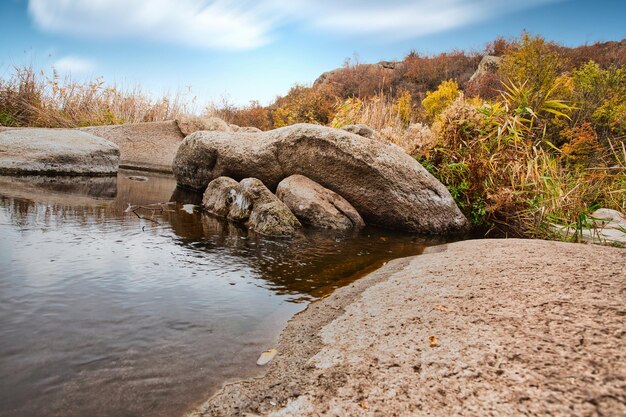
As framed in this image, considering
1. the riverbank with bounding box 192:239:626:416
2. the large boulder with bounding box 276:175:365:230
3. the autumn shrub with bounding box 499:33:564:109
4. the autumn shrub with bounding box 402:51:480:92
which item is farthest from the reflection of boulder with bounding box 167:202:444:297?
the autumn shrub with bounding box 402:51:480:92

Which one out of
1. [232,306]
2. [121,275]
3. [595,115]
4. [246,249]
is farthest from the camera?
[595,115]

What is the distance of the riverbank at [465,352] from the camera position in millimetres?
939

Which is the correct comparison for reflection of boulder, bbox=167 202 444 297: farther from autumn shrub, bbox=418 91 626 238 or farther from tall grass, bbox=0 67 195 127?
tall grass, bbox=0 67 195 127

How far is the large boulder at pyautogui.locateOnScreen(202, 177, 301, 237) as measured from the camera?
13.0ft

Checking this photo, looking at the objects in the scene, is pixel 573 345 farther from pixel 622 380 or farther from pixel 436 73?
pixel 436 73

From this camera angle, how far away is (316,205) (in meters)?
4.59

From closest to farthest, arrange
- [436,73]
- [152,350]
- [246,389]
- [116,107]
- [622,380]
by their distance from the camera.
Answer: [622,380] < [246,389] < [152,350] < [116,107] < [436,73]

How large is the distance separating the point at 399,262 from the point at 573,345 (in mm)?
1861

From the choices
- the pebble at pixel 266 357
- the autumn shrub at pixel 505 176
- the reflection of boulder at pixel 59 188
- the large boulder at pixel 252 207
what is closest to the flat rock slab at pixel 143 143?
the reflection of boulder at pixel 59 188

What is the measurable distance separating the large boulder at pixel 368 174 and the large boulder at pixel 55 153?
12.8ft

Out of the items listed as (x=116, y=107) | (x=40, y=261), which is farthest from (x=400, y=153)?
(x=116, y=107)

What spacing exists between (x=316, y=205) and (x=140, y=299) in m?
2.81

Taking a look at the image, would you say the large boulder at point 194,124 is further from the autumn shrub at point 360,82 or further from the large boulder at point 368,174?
the autumn shrub at point 360,82

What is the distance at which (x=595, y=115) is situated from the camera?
9641mm
